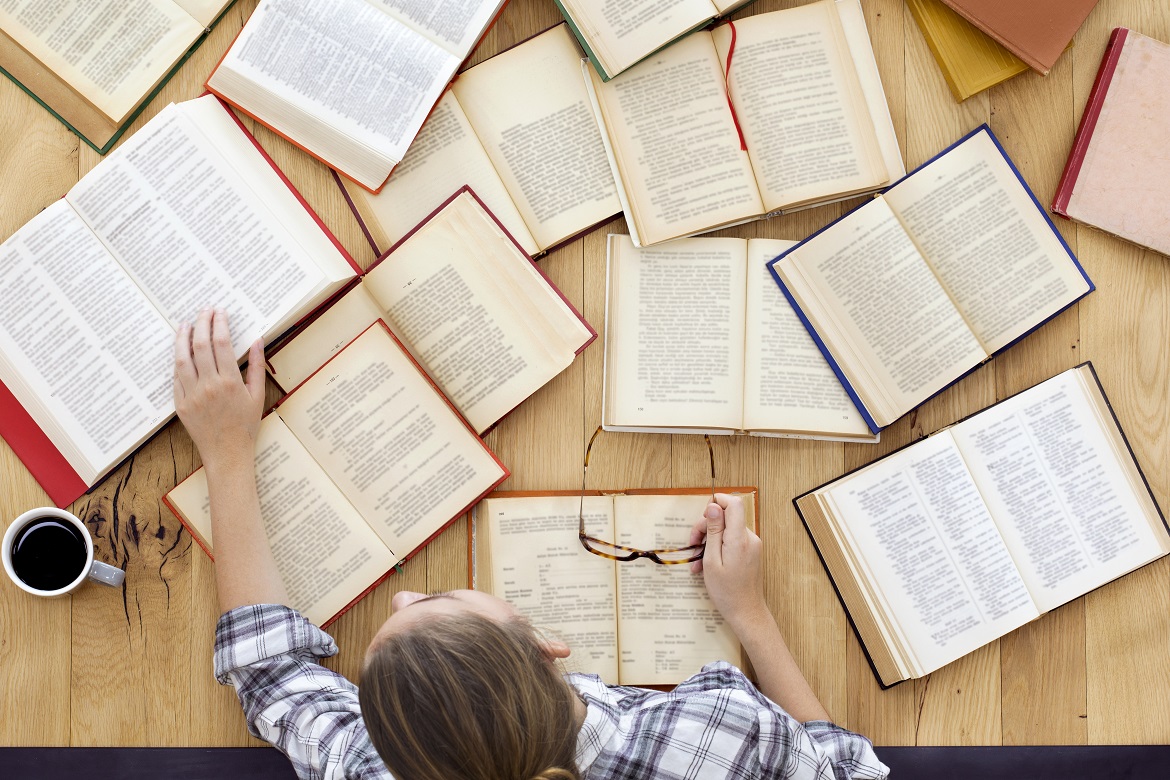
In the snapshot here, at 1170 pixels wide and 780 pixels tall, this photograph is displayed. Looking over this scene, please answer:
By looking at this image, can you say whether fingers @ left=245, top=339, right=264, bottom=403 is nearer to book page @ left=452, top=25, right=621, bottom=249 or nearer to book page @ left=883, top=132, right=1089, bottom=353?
book page @ left=452, top=25, right=621, bottom=249

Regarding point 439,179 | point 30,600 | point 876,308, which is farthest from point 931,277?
point 30,600

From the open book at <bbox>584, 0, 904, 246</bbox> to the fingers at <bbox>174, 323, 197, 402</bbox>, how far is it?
609mm

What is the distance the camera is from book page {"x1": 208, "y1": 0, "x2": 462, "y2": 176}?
1.14 meters

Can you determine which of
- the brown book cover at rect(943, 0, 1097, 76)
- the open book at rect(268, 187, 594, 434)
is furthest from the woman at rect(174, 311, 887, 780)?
the brown book cover at rect(943, 0, 1097, 76)

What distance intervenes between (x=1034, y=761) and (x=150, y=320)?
54.3 inches

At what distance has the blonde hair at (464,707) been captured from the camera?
30.6 inches

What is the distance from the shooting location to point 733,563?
44.9 inches

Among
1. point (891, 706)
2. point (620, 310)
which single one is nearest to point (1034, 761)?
point (891, 706)

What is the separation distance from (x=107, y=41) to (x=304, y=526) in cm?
71

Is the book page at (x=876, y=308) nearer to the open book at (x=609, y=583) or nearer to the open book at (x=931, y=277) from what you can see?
the open book at (x=931, y=277)

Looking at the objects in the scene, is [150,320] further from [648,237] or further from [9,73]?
[648,237]

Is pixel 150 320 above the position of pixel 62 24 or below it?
below

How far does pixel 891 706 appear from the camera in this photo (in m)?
1.21

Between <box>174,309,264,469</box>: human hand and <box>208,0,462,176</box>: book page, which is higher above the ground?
<box>208,0,462,176</box>: book page
